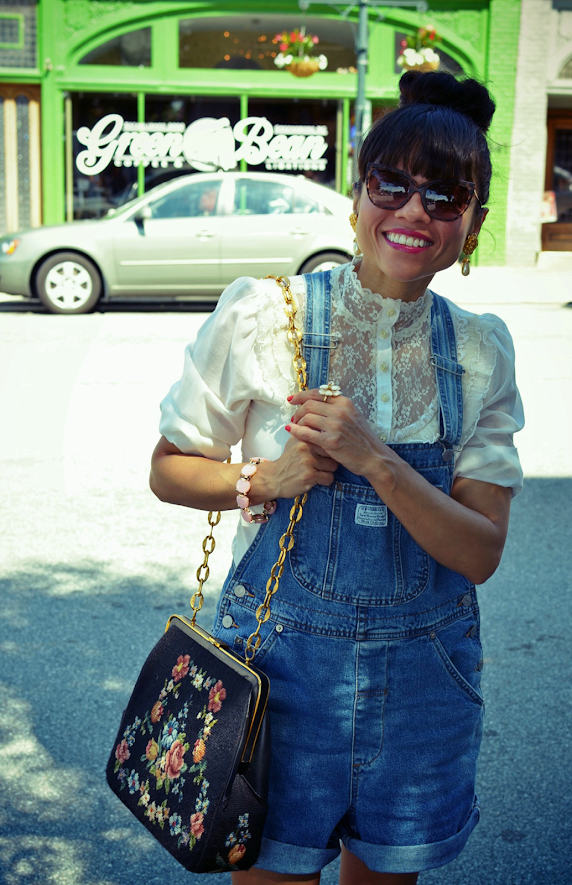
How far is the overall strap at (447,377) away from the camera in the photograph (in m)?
1.84

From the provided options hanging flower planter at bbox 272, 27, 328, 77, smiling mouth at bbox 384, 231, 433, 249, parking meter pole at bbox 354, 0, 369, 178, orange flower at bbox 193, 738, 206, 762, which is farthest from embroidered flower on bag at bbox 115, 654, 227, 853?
hanging flower planter at bbox 272, 27, 328, 77

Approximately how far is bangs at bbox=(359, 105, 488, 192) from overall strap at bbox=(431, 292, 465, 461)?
26cm

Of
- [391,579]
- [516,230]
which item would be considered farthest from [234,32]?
[391,579]

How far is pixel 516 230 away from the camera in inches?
784

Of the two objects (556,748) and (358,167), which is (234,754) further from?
(556,748)

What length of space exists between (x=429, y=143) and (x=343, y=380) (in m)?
0.43

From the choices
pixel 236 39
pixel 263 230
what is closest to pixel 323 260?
pixel 263 230

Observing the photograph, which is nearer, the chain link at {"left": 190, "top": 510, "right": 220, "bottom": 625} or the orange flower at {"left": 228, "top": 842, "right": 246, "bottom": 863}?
the orange flower at {"left": 228, "top": 842, "right": 246, "bottom": 863}

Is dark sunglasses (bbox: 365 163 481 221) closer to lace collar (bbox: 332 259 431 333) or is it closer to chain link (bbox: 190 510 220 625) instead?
lace collar (bbox: 332 259 431 333)

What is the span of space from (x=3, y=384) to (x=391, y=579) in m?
7.57

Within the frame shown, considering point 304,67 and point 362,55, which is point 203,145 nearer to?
point 304,67

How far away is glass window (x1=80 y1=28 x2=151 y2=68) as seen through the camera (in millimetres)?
18844

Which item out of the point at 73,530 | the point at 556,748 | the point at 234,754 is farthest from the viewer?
the point at 73,530

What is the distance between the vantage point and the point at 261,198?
534 inches
